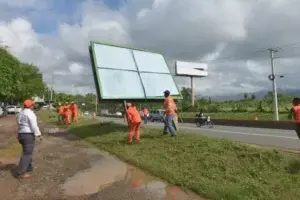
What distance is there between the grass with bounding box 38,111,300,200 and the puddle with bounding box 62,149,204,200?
24cm

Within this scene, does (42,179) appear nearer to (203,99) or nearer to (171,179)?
(171,179)

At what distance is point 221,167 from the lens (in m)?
8.08

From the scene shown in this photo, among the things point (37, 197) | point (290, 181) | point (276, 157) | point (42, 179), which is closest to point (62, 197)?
point (37, 197)

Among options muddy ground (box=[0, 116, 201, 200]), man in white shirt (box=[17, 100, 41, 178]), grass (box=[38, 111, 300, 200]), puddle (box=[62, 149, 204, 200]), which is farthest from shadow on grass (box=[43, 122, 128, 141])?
man in white shirt (box=[17, 100, 41, 178])

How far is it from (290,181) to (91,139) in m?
9.10

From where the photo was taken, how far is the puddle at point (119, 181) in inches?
266

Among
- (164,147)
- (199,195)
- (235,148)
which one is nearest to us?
(199,195)

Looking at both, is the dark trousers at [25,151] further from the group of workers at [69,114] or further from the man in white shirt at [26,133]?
the group of workers at [69,114]

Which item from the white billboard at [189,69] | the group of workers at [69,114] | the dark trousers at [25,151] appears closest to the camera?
the dark trousers at [25,151]

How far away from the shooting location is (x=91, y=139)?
48.8 feet

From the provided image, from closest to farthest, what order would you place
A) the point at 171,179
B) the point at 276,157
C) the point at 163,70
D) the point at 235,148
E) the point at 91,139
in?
the point at 171,179, the point at 276,157, the point at 235,148, the point at 91,139, the point at 163,70

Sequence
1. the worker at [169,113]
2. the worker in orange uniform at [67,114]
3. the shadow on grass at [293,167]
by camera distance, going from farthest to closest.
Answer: the worker in orange uniform at [67,114] → the worker at [169,113] → the shadow on grass at [293,167]

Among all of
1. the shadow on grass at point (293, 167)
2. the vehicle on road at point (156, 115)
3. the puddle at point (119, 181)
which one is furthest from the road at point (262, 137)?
the vehicle on road at point (156, 115)

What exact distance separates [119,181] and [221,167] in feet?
6.83
